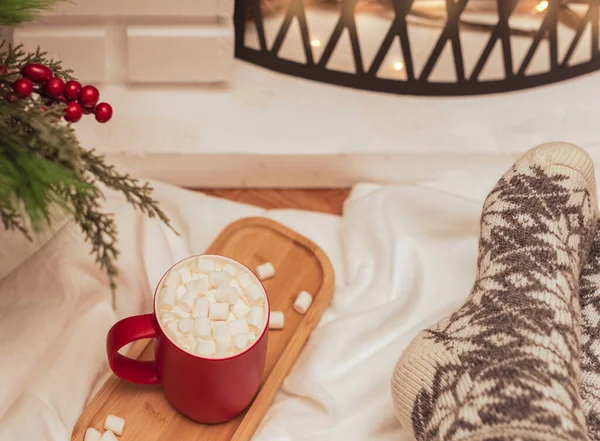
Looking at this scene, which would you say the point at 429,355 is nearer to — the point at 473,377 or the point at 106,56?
the point at 473,377

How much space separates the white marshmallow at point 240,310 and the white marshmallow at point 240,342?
2 centimetres

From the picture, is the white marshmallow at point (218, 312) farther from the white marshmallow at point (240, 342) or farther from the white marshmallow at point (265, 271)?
the white marshmallow at point (265, 271)

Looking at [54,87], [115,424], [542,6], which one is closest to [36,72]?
[54,87]

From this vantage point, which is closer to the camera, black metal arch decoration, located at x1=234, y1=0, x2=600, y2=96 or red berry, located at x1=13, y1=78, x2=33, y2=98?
red berry, located at x1=13, y1=78, x2=33, y2=98

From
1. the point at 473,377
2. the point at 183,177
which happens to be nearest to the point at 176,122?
the point at 183,177

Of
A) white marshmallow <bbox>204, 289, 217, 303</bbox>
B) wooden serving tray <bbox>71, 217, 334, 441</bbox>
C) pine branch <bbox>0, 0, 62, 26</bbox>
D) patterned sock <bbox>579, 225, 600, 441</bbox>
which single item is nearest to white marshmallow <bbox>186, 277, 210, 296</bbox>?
white marshmallow <bbox>204, 289, 217, 303</bbox>

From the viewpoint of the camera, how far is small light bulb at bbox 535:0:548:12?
92 cm

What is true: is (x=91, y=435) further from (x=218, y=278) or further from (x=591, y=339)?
(x=591, y=339)

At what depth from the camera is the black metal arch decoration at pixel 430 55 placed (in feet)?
2.81

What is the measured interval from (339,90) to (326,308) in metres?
0.34

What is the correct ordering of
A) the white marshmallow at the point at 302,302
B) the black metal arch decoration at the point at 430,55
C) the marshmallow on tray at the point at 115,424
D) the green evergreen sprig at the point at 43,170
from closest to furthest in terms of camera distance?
the green evergreen sprig at the point at 43,170
the marshmallow on tray at the point at 115,424
the white marshmallow at the point at 302,302
the black metal arch decoration at the point at 430,55

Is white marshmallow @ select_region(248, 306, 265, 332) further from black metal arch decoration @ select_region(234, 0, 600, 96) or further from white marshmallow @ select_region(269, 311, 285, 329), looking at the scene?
black metal arch decoration @ select_region(234, 0, 600, 96)

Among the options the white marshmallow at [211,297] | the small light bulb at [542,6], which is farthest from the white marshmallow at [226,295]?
the small light bulb at [542,6]

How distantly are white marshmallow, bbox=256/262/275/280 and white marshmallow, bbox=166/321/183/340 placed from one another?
0.21 metres
